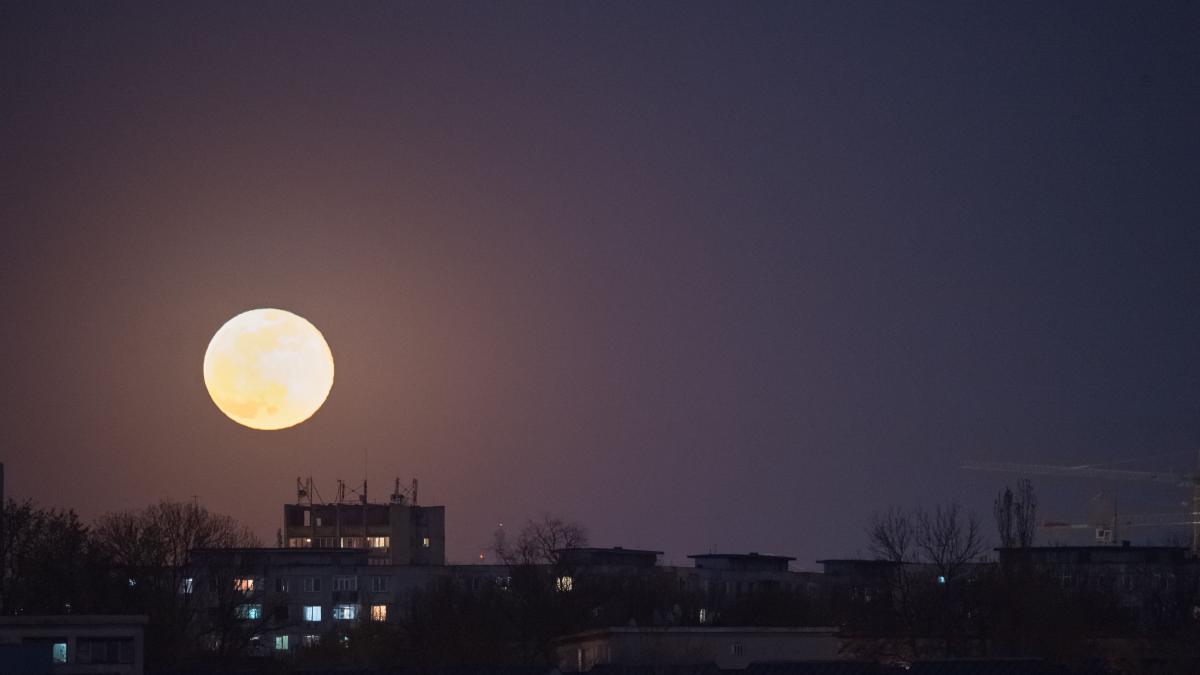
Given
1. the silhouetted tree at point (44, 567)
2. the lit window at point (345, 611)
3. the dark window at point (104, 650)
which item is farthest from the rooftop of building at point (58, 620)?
the lit window at point (345, 611)

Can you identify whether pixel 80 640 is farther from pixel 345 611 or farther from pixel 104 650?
pixel 345 611

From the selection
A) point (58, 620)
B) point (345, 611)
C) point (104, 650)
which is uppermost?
point (58, 620)

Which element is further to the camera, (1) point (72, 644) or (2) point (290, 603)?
(2) point (290, 603)

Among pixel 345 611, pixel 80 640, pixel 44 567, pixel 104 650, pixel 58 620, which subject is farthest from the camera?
pixel 345 611

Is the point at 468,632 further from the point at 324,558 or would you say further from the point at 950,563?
the point at 324,558

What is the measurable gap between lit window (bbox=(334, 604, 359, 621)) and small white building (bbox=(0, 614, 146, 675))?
9016 centimetres

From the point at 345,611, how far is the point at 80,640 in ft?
307

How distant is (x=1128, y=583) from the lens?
136 metres

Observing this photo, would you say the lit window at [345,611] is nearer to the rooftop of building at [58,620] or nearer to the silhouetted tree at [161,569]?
the silhouetted tree at [161,569]

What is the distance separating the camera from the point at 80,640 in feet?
203

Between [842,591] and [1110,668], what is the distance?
71.2 m

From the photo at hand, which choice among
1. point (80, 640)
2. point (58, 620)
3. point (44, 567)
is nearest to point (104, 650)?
point (80, 640)

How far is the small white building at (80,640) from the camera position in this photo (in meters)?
60.9

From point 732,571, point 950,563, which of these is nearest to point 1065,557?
point 732,571
